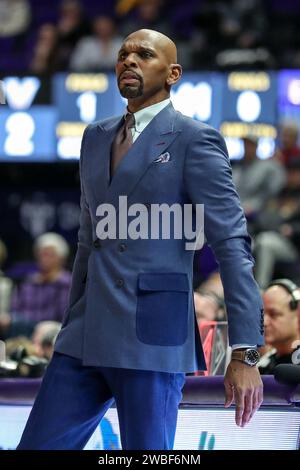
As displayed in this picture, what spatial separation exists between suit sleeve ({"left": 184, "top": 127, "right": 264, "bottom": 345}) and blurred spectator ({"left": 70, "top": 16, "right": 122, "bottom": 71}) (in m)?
9.68

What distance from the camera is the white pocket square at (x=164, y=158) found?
3.82 meters

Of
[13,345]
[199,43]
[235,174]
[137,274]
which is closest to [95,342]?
[137,274]

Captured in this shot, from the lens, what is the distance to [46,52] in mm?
13484

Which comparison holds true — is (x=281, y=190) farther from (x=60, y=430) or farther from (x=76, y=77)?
(x=60, y=430)

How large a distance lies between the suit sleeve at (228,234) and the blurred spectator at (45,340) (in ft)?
9.67

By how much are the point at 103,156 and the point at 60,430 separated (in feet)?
2.92

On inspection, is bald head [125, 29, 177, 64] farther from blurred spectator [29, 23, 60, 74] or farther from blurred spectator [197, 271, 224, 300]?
blurred spectator [29, 23, 60, 74]

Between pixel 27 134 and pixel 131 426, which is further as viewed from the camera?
pixel 27 134

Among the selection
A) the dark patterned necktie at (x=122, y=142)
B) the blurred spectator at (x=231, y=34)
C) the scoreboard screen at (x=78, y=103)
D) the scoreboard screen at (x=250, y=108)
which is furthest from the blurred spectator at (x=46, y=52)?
the dark patterned necktie at (x=122, y=142)

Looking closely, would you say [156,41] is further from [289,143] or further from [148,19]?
[148,19]

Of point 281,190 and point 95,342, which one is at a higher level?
point 281,190

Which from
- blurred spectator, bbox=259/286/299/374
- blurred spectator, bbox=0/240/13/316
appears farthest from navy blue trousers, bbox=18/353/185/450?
blurred spectator, bbox=0/240/13/316

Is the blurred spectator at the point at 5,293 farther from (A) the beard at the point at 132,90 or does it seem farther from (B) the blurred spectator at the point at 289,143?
(A) the beard at the point at 132,90
